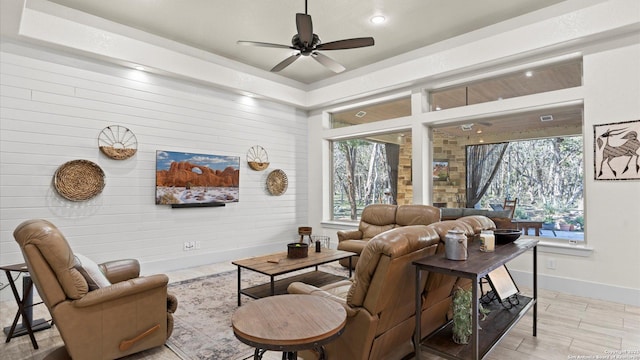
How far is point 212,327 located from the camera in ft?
10.1

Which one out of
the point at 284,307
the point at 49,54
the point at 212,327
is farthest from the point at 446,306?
the point at 49,54

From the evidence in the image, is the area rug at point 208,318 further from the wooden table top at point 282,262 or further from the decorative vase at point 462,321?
the decorative vase at point 462,321

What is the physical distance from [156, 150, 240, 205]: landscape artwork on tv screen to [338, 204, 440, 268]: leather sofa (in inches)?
84.5

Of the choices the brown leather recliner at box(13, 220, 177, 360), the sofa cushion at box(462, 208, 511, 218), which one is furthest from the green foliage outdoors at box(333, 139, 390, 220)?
the brown leather recliner at box(13, 220, 177, 360)

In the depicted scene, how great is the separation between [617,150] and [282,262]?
4.04 m

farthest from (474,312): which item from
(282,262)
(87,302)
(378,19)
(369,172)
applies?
(369,172)

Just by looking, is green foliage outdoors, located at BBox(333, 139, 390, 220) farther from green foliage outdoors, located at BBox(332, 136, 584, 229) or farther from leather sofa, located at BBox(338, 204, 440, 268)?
green foliage outdoors, located at BBox(332, 136, 584, 229)

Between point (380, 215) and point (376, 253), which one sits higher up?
point (376, 253)

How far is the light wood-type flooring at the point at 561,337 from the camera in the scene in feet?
8.45

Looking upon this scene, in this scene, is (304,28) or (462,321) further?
(304,28)

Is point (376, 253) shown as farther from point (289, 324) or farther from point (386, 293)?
point (289, 324)

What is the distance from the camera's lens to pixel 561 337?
9.45 feet

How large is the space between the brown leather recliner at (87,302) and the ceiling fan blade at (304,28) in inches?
104

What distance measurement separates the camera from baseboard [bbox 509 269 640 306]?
12.1 ft
